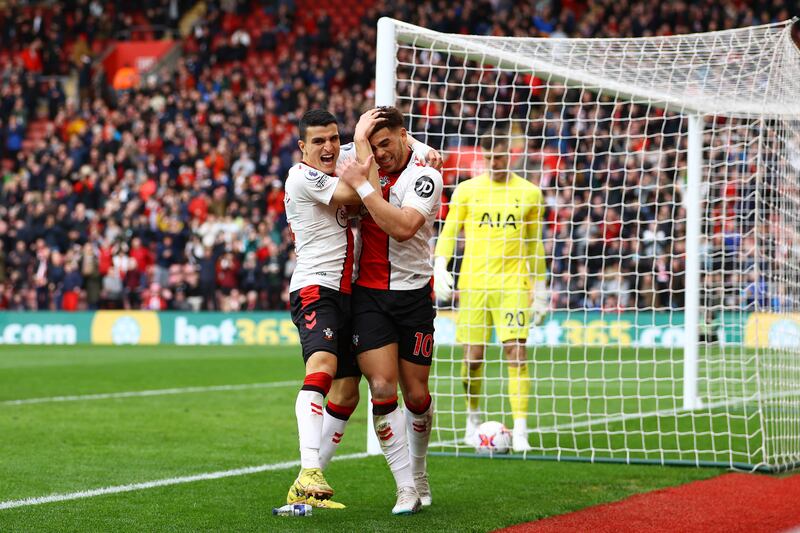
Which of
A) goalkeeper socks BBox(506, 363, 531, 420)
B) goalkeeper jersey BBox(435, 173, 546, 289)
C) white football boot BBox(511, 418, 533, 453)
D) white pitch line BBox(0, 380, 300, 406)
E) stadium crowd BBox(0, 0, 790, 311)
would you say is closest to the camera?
white football boot BBox(511, 418, 533, 453)

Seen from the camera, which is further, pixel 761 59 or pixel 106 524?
pixel 761 59

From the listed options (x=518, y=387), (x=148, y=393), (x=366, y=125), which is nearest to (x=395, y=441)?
(x=366, y=125)

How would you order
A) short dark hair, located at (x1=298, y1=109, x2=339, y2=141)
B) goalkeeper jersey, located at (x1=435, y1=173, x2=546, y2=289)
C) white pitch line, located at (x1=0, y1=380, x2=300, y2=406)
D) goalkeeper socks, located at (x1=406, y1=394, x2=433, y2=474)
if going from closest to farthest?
1. short dark hair, located at (x1=298, y1=109, x2=339, y2=141)
2. goalkeeper socks, located at (x1=406, y1=394, x2=433, y2=474)
3. goalkeeper jersey, located at (x1=435, y1=173, x2=546, y2=289)
4. white pitch line, located at (x1=0, y1=380, x2=300, y2=406)

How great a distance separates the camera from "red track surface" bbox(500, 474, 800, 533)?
18.4 feet

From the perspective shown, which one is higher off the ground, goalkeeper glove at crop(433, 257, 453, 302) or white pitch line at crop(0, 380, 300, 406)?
goalkeeper glove at crop(433, 257, 453, 302)

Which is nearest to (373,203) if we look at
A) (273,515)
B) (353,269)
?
(353,269)

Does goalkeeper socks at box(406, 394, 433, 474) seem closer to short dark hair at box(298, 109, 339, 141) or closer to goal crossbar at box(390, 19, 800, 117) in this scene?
short dark hair at box(298, 109, 339, 141)

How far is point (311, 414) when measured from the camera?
5590 millimetres

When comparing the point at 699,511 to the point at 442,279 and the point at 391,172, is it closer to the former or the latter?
the point at 391,172

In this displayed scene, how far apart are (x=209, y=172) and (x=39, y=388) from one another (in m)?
13.3

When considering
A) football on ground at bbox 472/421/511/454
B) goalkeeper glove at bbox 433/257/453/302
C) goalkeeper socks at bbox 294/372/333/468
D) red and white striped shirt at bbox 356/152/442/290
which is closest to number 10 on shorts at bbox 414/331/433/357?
red and white striped shirt at bbox 356/152/442/290

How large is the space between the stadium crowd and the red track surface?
1155 cm

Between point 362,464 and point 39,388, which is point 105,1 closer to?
point 39,388

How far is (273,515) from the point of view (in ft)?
18.9
